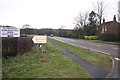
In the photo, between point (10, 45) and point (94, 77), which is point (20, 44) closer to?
point (10, 45)

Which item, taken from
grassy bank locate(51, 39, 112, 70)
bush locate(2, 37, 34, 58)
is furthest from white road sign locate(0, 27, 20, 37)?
grassy bank locate(51, 39, 112, 70)

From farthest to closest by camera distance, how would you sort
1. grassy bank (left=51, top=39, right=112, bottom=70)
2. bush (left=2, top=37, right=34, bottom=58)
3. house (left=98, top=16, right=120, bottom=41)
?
house (left=98, top=16, right=120, bottom=41) < bush (left=2, top=37, right=34, bottom=58) < grassy bank (left=51, top=39, right=112, bottom=70)

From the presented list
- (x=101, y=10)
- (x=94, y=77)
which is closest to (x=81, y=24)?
(x=101, y=10)

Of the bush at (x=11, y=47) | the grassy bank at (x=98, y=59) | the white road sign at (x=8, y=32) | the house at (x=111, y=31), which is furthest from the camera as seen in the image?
the house at (x=111, y=31)

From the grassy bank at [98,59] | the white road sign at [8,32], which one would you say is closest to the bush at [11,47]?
the white road sign at [8,32]

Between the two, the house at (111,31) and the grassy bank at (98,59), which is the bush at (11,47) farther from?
the house at (111,31)

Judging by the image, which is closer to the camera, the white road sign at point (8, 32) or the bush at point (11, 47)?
the white road sign at point (8, 32)

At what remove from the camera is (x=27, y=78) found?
356 inches

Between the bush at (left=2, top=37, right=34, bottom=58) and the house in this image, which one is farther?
the house

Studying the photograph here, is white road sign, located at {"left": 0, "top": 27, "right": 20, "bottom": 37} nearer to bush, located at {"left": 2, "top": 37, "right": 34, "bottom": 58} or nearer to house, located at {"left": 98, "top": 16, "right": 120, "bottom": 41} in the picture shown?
bush, located at {"left": 2, "top": 37, "right": 34, "bottom": 58}

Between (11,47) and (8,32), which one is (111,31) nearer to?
(11,47)

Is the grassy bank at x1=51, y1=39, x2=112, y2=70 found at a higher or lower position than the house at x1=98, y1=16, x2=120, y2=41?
lower

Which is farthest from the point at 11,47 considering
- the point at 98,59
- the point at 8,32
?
the point at 98,59

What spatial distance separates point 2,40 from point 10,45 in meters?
0.76
